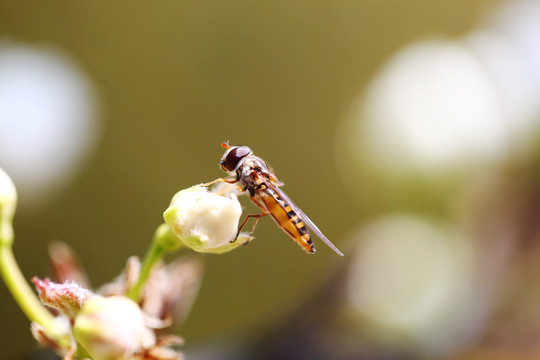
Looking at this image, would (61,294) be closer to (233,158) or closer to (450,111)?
(233,158)

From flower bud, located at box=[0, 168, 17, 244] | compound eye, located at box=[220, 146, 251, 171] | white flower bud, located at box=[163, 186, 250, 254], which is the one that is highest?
flower bud, located at box=[0, 168, 17, 244]

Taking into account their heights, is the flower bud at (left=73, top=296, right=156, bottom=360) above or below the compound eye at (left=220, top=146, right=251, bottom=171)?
below

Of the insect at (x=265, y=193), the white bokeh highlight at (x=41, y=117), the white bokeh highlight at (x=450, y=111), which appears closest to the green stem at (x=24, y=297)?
the insect at (x=265, y=193)

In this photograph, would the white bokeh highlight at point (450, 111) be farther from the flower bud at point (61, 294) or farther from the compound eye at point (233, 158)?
the flower bud at point (61, 294)

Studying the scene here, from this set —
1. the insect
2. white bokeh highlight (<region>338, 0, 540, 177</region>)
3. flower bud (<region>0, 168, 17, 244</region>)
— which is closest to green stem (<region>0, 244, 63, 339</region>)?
flower bud (<region>0, 168, 17, 244</region>)

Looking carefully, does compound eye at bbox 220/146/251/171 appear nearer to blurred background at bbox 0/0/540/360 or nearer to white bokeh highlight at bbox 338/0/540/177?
blurred background at bbox 0/0/540/360

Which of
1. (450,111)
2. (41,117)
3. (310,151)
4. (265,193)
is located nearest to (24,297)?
(265,193)

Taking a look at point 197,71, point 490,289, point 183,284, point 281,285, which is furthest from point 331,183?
point 183,284
